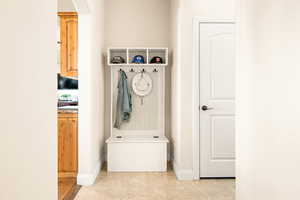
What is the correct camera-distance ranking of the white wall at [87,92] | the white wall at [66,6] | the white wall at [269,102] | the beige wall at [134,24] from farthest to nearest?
1. the beige wall at [134,24]
2. the white wall at [66,6]
3. the white wall at [87,92]
4. the white wall at [269,102]

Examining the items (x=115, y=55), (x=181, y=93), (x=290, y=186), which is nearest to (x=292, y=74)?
(x=290, y=186)

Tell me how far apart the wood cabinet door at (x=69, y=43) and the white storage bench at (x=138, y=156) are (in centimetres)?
124

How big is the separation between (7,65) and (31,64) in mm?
281

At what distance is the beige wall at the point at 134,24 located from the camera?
480 cm

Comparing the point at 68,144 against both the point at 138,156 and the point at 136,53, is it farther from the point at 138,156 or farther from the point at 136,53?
the point at 136,53

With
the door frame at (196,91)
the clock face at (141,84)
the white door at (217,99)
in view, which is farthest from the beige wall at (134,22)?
the white door at (217,99)

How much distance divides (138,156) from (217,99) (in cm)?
142

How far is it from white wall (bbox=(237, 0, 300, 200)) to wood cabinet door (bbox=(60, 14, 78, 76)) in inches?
105

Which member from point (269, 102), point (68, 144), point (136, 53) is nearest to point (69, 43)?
point (136, 53)

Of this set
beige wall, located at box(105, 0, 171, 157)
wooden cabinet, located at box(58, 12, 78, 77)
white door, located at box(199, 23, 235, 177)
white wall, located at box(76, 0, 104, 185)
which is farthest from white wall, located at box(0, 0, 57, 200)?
beige wall, located at box(105, 0, 171, 157)

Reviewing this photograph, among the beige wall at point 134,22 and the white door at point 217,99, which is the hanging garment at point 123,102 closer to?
the beige wall at point 134,22

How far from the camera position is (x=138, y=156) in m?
4.12

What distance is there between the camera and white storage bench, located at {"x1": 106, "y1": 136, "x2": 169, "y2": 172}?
411 centimetres

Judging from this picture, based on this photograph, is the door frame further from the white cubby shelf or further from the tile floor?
the white cubby shelf
